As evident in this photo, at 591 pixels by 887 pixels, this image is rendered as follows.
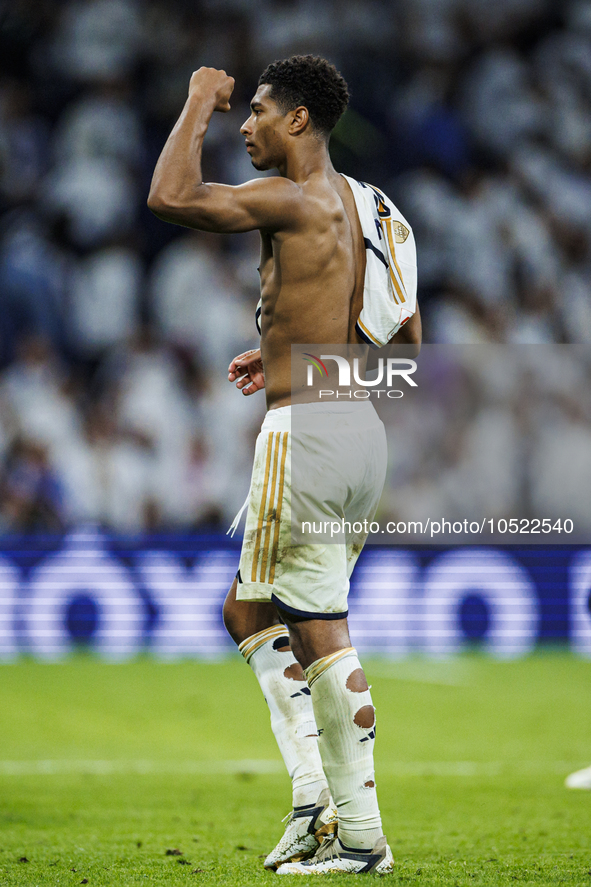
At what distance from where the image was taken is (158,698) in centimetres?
645

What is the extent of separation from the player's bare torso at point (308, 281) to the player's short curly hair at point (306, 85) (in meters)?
0.19

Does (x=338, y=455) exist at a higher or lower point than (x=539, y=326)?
lower

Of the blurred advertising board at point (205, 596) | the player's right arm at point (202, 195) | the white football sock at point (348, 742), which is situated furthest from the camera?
the blurred advertising board at point (205, 596)

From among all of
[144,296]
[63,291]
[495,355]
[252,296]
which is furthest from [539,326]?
[63,291]

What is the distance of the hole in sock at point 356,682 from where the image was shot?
2684mm

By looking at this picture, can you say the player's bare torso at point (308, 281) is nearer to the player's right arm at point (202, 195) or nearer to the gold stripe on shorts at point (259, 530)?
the player's right arm at point (202, 195)

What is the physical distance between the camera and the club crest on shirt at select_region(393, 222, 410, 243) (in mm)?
3004

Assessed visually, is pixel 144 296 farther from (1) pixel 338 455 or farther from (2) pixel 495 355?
(1) pixel 338 455

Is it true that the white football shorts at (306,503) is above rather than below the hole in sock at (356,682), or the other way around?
above

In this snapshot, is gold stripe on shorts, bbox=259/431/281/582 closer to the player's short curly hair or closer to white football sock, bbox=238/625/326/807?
white football sock, bbox=238/625/326/807

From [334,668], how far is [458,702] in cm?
407
